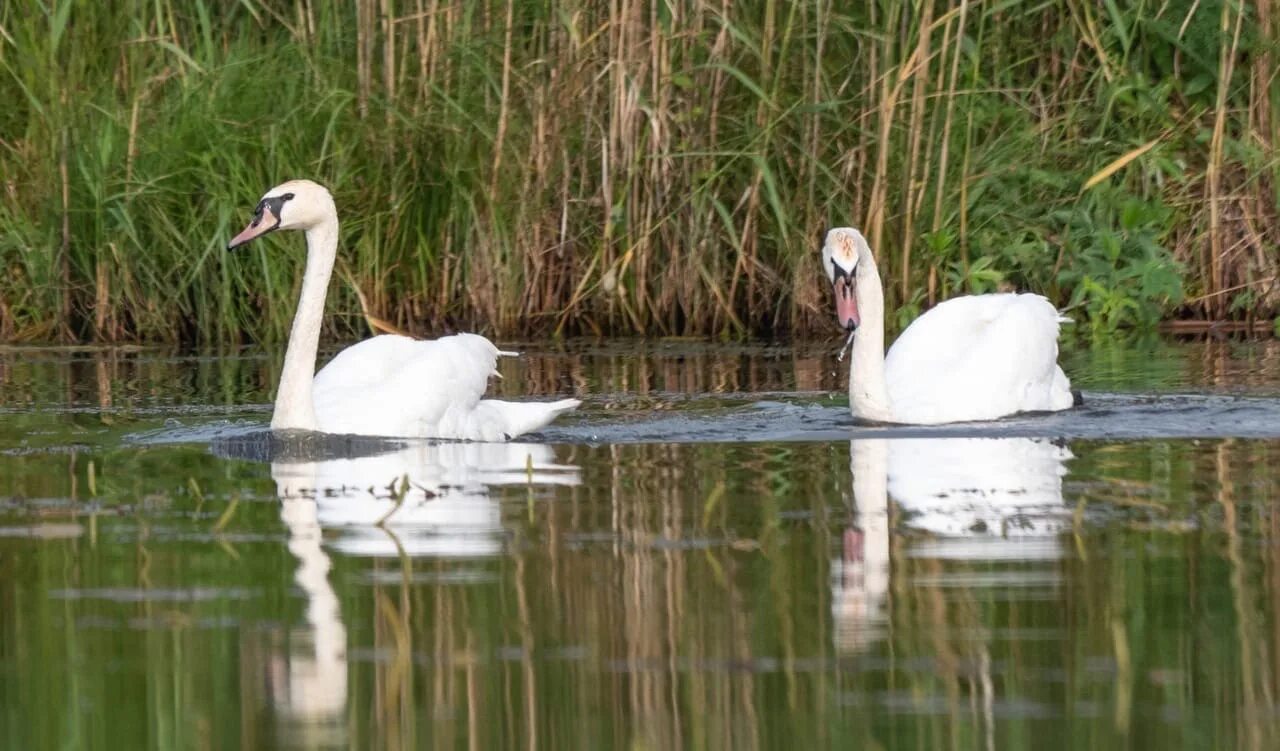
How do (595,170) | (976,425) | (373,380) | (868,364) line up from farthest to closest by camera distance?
(595,170) < (868,364) < (976,425) < (373,380)

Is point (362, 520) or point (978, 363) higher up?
point (978, 363)

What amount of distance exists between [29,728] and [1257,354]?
299 inches

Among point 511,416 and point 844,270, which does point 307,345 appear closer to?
point 511,416

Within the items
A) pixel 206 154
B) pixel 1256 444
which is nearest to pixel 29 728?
pixel 1256 444

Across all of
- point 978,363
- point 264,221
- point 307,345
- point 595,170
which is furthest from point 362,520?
point 595,170

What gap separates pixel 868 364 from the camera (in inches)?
337

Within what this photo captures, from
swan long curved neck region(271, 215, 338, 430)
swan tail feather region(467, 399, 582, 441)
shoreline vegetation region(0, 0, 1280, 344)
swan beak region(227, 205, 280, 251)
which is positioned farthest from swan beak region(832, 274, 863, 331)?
shoreline vegetation region(0, 0, 1280, 344)

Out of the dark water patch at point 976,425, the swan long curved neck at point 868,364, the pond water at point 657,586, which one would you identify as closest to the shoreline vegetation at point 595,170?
the swan long curved neck at point 868,364

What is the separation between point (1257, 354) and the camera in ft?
34.3

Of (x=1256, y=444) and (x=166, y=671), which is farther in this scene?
(x=1256, y=444)

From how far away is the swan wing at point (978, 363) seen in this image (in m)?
8.45

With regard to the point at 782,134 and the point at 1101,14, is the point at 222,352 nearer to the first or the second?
the point at 782,134

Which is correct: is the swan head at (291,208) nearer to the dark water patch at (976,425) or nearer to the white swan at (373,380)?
the white swan at (373,380)

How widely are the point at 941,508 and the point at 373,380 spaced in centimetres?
277
